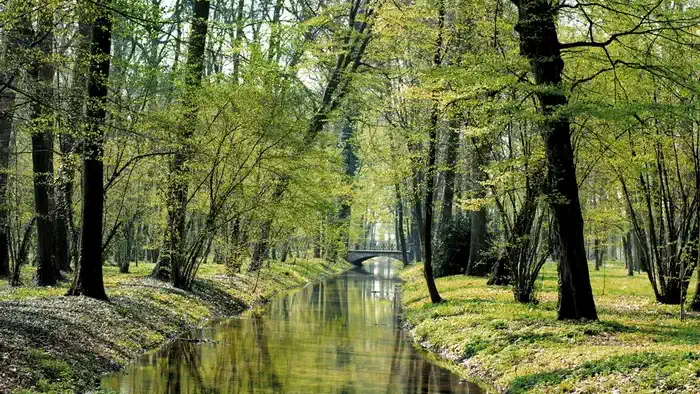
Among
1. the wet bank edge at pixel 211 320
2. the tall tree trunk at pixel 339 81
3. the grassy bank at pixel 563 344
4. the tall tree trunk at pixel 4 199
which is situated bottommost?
the wet bank edge at pixel 211 320

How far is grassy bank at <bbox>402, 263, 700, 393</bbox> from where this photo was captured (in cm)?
961

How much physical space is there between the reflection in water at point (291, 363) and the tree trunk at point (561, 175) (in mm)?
3412

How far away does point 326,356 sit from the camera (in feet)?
48.5

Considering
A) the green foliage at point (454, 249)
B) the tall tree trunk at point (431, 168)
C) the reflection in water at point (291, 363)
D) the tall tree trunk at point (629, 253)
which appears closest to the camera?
the reflection in water at point (291, 363)

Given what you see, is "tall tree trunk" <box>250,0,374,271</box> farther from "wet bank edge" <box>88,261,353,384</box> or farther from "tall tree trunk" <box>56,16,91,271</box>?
"tall tree trunk" <box>56,16,91,271</box>

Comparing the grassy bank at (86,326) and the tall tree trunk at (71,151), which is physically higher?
the tall tree trunk at (71,151)

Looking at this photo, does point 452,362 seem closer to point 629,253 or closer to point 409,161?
point 409,161

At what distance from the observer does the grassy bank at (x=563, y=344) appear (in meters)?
9.61

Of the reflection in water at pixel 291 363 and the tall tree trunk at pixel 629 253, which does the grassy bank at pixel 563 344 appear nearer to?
the reflection in water at pixel 291 363

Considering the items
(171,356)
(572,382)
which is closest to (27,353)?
(171,356)

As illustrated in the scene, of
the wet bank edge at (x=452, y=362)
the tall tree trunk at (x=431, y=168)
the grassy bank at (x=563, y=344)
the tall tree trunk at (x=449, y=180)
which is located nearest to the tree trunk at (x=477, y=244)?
the tall tree trunk at (x=449, y=180)

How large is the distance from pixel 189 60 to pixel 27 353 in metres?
12.0

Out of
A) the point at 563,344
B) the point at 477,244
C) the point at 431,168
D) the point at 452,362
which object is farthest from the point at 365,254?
the point at 563,344

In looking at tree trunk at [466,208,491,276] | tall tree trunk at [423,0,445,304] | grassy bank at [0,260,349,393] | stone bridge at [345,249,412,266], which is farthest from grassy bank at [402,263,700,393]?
stone bridge at [345,249,412,266]
